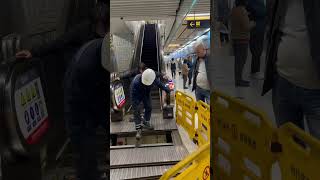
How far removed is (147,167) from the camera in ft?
17.2

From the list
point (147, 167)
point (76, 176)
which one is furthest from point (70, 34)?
point (147, 167)

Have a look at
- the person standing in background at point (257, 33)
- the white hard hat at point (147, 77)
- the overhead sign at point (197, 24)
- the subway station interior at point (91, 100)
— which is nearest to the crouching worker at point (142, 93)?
the white hard hat at point (147, 77)

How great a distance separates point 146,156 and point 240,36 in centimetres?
432

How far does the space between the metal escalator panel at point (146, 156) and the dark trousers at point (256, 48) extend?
4072mm

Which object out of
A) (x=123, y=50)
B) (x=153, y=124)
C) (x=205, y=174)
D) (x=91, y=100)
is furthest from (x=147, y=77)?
(x=123, y=50)

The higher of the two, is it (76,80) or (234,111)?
(76,80)

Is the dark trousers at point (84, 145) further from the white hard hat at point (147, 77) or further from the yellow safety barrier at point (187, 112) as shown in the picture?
the white hard hat at point (147, 77)

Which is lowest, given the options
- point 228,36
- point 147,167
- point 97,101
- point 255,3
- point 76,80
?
point 147,167

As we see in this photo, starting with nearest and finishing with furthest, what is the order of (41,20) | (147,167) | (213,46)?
(41,20) → (213,46) → (147,167)

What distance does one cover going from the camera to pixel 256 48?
136 centimetres

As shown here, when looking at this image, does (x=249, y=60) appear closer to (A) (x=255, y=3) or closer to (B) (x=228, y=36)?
(A) (x=255, y=3)

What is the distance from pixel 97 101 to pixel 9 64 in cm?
60

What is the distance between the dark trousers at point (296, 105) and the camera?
1.04 meters

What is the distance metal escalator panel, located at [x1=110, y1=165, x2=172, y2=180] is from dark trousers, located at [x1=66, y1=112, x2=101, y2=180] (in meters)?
3.40
